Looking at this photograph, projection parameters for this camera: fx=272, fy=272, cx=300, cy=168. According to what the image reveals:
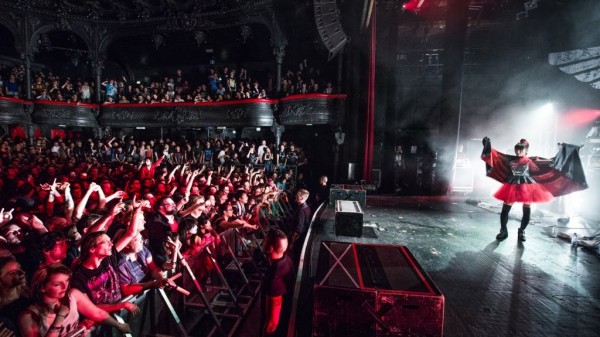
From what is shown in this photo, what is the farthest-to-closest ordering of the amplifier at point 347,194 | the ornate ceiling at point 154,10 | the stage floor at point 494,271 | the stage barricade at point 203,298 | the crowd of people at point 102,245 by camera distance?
the ornate ceiling at point 154,10 < the amplifier at point 347,194 < the stage barricade at point 203,298 < the stage floor at point 494,271 < the crowd of people at point 102,245

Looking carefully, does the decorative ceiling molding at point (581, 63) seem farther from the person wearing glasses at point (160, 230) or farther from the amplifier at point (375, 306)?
the person wearing glasses at point (160, 230)

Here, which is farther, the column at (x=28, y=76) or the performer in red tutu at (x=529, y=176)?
the column at (x=28, y=76)

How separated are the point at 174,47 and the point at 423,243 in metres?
18.5

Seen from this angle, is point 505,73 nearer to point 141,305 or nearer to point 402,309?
point 402,309

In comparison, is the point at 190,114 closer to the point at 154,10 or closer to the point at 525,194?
the point at 154,10

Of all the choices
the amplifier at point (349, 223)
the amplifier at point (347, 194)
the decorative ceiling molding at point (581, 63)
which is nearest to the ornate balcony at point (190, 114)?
the amplifier at point (347, 194)

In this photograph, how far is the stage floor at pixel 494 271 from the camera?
9.07ft

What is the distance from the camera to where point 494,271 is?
387 centimetres

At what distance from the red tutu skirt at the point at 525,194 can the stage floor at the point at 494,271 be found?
81cm

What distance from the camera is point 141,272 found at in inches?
132

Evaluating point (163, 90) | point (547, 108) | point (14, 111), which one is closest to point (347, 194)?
point (547, 108)

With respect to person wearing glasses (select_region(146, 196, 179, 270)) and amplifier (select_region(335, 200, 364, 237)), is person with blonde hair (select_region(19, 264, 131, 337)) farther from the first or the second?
amplifier (select_region(335, 200, 364, 237))

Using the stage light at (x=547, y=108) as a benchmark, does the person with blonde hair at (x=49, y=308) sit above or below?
below

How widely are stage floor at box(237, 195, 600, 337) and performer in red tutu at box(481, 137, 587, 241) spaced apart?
775 millimetres
